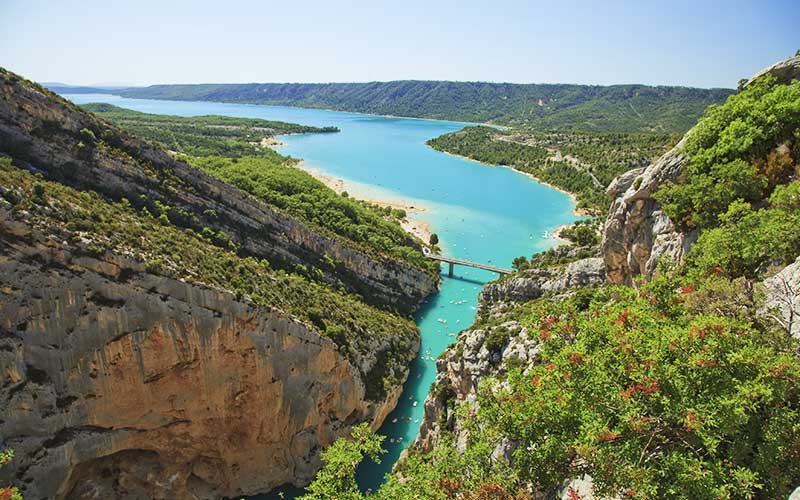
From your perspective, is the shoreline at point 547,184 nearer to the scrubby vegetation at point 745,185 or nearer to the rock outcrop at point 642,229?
the rock outcrop at point 642,229

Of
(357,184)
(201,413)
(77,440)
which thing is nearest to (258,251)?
(201,413)

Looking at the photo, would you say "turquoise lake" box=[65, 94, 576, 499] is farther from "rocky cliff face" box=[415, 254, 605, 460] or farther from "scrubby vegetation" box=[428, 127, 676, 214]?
"rocky cliff face" box=[415, 254, 605, 460]

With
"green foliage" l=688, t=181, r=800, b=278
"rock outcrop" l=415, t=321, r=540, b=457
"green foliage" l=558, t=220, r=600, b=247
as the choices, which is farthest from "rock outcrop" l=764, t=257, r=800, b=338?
"green foliage" l=558, t=220, r=600, b=247

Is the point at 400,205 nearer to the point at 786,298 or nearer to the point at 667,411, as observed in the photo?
the point at 786,298

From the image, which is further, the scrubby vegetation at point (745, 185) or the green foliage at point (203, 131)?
the green foliage at point (203, 131)

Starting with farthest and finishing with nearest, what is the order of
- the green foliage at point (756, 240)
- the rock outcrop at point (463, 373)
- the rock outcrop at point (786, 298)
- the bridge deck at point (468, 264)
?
the bridge deck at point (468, 264) → the rock outcrop at point (463, 373) → the green foliage at point (756, 240) → the rock outcrop at point (786, 298)

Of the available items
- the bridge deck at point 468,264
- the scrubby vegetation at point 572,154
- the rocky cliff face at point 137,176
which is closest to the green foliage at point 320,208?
the bridge deck at point 468,264

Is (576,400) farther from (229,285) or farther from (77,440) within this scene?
(77,440)
